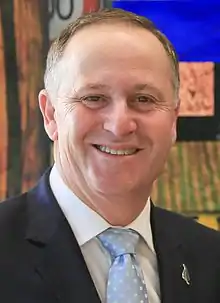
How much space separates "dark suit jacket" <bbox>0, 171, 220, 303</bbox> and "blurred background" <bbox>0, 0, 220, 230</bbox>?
0.44m

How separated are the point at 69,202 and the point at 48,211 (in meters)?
0.05

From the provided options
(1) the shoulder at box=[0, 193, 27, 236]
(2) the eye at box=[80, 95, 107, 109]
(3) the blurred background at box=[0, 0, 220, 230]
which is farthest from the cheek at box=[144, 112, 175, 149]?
(3) the blurred background at box=[0, 0, 220, 230]

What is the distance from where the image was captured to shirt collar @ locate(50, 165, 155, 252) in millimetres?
1323

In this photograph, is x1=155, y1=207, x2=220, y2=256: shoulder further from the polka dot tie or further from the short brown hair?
the short brown hair

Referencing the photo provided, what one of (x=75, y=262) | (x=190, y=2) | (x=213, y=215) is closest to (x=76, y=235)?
(x=75, y=262)

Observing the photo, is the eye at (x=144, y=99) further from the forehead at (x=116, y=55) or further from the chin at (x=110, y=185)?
the chin at (x=110, y=185)

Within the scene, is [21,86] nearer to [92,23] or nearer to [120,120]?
[92,23]

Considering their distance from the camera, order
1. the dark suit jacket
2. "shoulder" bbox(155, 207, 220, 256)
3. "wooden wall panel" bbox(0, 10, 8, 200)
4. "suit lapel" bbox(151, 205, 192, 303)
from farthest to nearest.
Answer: "wooden wall panel" bbox(0, 10, 8, 200) → "shoulder" bbox(155, 207, 220, 256) → "suit lapel" bbox(151, 205, 192, 303) → the dark suit jacket

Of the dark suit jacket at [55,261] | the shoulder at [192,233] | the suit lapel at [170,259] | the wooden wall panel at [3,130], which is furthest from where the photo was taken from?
the wooden wall panel at [3,130]

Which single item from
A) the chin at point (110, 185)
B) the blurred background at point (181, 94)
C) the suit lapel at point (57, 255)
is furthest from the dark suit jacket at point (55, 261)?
the blurred background at point (181, 94)

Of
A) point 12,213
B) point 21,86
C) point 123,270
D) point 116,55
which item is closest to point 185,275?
point 123,270

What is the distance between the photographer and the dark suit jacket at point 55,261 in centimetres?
123

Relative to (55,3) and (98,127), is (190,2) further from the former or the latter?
(98,127)

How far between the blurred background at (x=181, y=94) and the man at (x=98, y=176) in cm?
52
